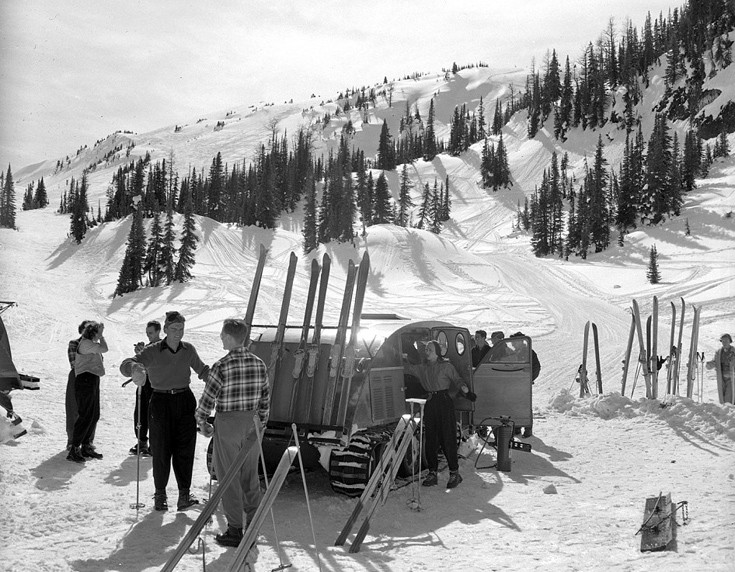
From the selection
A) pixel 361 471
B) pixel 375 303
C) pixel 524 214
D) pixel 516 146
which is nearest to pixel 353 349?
pixel 361 471

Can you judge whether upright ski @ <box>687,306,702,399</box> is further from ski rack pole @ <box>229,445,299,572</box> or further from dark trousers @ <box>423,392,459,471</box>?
ski rack pole @ <box>229,445,299,572</box>

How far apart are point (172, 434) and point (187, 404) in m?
0.31

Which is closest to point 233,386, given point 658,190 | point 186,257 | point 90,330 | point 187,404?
point 187,404

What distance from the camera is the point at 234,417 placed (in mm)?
5461

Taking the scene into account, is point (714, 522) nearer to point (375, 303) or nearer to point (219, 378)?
point (219, 378)

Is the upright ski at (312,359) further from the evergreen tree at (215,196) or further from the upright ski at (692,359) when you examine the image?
the evergreen tree at (215,196)

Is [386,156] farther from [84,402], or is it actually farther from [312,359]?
[312,359]

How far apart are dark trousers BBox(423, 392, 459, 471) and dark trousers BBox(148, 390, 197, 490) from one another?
3.03 meters

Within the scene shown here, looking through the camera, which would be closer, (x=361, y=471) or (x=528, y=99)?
(x=361, y=471)

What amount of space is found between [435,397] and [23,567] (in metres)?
4.79

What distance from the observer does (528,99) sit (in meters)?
130

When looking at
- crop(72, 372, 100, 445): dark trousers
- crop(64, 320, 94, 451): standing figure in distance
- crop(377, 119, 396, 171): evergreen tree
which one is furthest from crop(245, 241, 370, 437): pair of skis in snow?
crop(377, 119, 396, 171): evergreen tree

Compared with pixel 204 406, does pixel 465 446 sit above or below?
below

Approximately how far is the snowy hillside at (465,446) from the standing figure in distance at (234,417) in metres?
0.39
